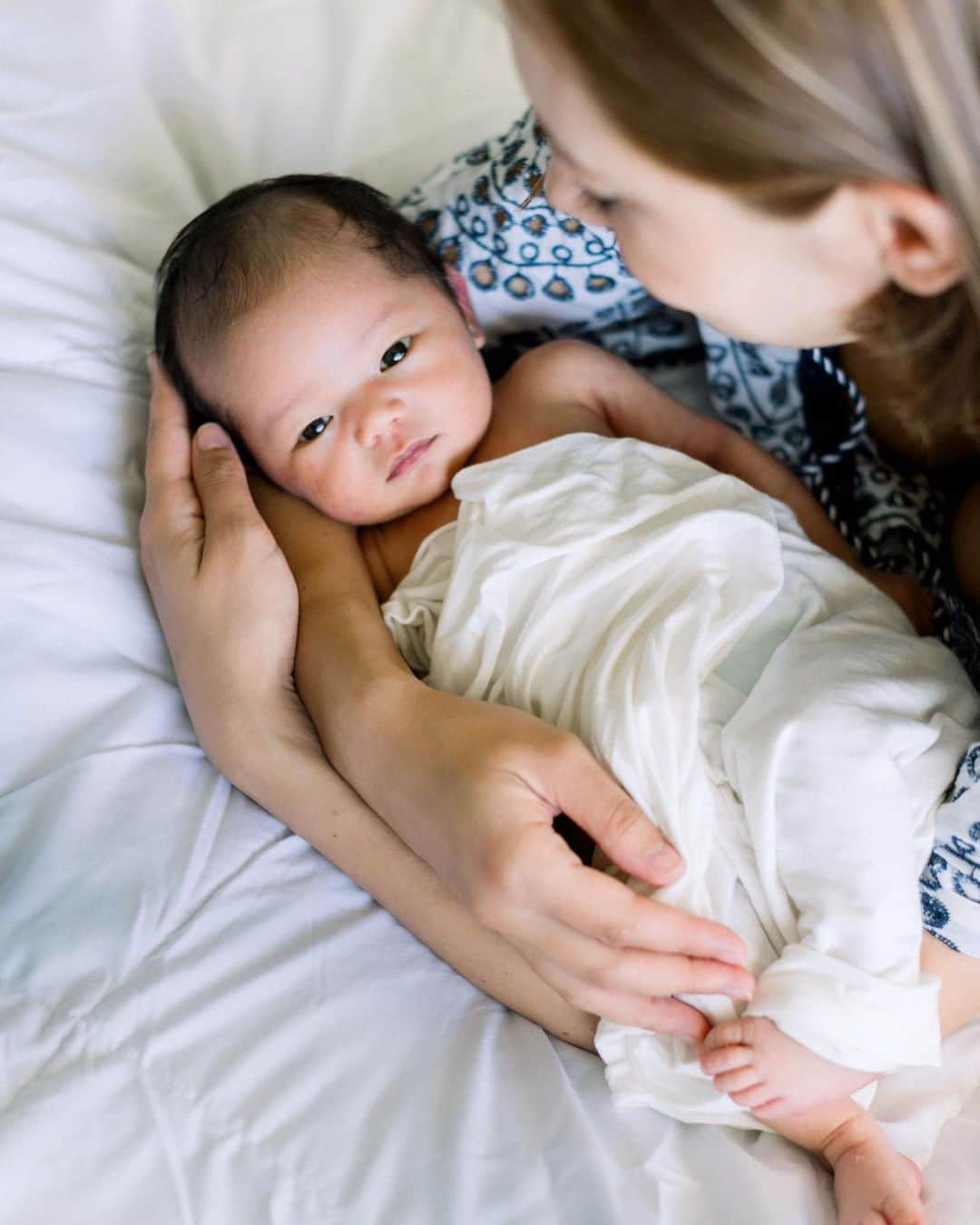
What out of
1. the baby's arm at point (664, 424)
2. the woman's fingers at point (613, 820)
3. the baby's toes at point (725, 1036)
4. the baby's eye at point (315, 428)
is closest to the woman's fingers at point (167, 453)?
the baby's eye at point (315, 428)

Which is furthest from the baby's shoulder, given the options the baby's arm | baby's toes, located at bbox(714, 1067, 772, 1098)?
baby's toes, located at bbox(714, 1067, 772, 1098)

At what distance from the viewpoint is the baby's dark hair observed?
3.63 ft

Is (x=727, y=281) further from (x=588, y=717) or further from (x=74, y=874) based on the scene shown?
(x=74, y=874)

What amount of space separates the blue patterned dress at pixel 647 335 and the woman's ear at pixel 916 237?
426 mm

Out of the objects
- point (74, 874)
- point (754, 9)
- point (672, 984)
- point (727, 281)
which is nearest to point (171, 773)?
point (74, 874)

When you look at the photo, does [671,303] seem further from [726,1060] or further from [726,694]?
[726,1060]

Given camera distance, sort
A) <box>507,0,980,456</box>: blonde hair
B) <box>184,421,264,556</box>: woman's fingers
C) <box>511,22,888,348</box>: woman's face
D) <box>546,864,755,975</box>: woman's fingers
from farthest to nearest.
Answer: <box>184,421,264,556</box>: woman's fingers
<box>546,864,755,975</box>: woman's fingers
<box>511,22,888,348</box>: woman's face
<box>507,0,980,456</box>: blonde hair

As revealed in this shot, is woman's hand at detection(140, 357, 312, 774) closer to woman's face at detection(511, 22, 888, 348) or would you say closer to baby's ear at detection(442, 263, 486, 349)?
baby's ear at detection(442, 263, 486, 349)

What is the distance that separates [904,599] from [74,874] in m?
0.76

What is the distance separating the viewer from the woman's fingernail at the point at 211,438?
3.74ft

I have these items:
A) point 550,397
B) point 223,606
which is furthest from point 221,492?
point 550,397

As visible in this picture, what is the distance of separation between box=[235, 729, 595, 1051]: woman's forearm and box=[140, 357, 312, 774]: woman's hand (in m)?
0.02

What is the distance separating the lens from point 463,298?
4.11 feet

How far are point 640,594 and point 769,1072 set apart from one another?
0.37 metres
